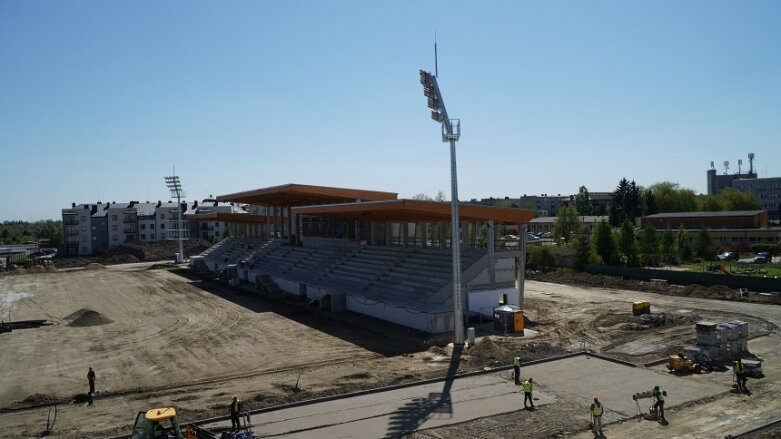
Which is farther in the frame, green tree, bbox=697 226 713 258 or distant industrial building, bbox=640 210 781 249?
distant industrial building, bbox=640 210 781 249

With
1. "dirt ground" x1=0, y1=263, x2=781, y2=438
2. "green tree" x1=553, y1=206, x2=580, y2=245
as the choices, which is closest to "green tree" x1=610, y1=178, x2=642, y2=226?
"green tree" x1=553, y1=206, x2=580, y2=245

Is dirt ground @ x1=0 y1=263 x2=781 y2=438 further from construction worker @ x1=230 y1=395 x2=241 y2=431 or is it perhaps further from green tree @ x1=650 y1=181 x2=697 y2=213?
green tree @ x1=650 y1=181 x2=697 y2=213

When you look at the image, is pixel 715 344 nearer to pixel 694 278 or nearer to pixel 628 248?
pixel 694 278

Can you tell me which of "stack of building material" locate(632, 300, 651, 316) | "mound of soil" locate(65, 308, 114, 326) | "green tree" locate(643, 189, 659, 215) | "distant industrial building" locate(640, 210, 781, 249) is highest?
"green tree" locate(643, 189, 659, 215)

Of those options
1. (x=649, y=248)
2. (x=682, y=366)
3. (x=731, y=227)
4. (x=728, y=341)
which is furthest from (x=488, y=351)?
(x=731, y=227)

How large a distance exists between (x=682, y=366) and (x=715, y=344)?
1.84 metres

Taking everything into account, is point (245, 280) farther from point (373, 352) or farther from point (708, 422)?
point (708, 422)

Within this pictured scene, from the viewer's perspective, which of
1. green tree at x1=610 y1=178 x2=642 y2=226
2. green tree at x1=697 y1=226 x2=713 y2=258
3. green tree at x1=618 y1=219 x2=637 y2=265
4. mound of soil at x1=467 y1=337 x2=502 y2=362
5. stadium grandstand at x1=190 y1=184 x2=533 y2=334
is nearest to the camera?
mound of soil at x1=467 y1=337 x2=502 y2=362

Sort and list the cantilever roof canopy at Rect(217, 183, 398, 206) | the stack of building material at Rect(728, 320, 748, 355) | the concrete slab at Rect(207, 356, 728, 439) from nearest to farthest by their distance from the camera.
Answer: the concrete slab at Rect(207, 356, 728, 439) < the stack of building material at Rect(728, 320, 748, 355) < the cantilever roof canopy at Rect(217, 183, 398, 206)

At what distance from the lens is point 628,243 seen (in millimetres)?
53469

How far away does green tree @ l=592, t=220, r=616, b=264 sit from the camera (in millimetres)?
53875

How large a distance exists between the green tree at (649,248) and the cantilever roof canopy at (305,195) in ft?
82.9

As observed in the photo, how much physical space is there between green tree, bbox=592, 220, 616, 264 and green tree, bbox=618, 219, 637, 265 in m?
0.82

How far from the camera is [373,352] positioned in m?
24.8
